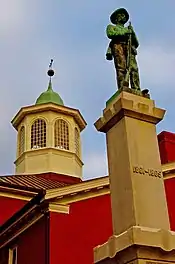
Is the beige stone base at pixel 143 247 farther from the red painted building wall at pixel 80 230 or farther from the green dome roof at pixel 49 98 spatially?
the green dome roof at pixel 49 98

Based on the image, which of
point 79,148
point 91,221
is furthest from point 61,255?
point 79,148

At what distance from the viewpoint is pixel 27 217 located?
16359 mm

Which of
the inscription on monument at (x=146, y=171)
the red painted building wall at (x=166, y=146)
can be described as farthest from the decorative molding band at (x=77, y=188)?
the inscription on monument at (x=146, y=171)

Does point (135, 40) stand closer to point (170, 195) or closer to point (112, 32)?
point (112, 32)

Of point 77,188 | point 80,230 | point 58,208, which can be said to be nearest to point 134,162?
point 58,208

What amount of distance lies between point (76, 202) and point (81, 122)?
13049 millimetres

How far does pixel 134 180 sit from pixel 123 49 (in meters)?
2.67

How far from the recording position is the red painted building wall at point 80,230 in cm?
1475

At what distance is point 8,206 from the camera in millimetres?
21766

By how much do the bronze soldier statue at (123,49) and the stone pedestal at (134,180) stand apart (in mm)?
580

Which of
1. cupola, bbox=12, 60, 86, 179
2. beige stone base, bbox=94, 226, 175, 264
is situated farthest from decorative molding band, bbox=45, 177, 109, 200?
cupola, bbox=12, 60, 86, 179

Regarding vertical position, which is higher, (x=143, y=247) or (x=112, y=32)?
(x=112, y=32)

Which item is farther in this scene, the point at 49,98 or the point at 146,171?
the point at 49,98

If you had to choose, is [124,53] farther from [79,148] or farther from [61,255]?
[79,148]
